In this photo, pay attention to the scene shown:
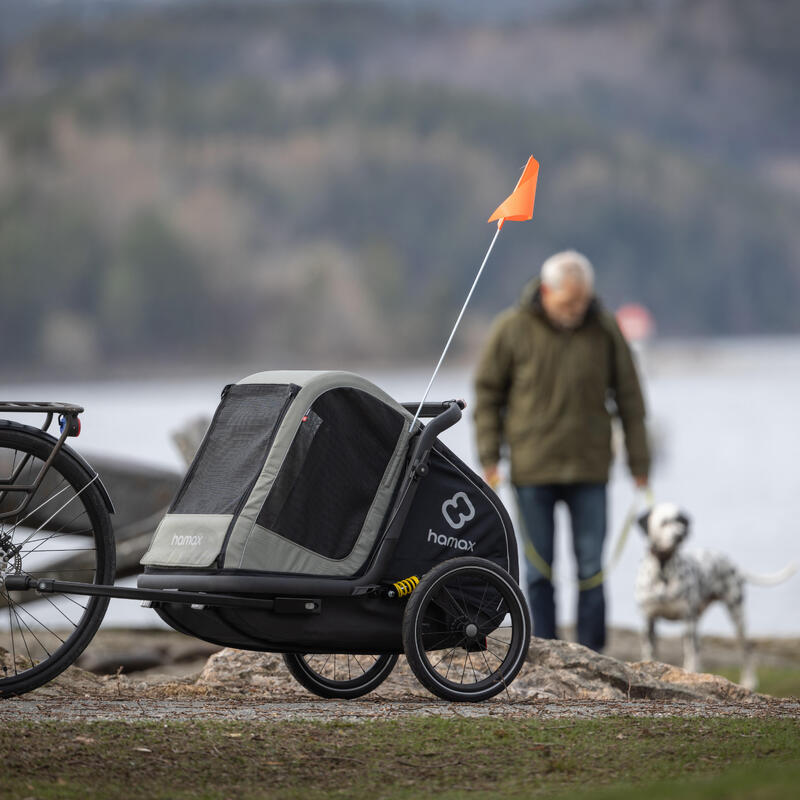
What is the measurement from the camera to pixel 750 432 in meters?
64.2

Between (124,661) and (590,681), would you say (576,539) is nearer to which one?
(590,681)

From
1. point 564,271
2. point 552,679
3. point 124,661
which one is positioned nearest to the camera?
point 552,679

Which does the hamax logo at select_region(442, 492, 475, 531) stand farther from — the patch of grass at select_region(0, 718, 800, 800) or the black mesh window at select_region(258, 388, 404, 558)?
the patch of grass at select_region(0, 718, 800, 800)

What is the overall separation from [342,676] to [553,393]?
2439 mm

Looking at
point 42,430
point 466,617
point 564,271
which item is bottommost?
point 466,617

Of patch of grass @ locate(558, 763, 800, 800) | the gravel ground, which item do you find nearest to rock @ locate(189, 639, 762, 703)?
the gravel ground

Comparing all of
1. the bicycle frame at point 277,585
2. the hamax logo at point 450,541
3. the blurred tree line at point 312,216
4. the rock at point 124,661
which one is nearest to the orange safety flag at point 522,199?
the bicycle frame at point 277,585

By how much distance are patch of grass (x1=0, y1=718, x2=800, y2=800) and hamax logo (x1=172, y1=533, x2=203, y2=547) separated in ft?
1.95

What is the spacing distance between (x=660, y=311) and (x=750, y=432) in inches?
1743

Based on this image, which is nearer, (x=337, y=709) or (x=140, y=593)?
(x=140, y=593)

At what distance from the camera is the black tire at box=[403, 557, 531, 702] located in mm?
5008

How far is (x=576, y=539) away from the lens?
7703mm

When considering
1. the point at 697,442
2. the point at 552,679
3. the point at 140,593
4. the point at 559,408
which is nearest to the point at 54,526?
the point at 140,593

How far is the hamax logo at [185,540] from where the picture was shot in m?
4.85
